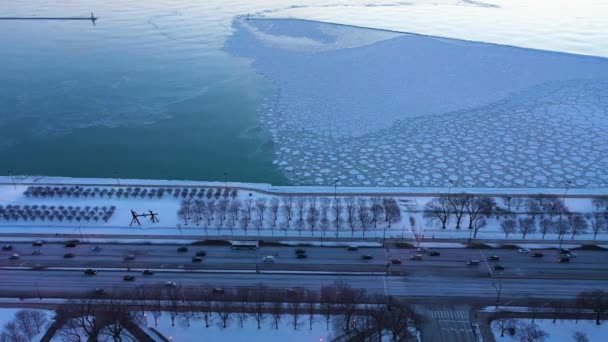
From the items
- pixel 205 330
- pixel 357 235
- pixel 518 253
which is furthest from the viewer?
pixel 357 235

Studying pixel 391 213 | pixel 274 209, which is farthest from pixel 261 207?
pixel 391 213

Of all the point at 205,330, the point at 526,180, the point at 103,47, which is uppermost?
the point at 103,47

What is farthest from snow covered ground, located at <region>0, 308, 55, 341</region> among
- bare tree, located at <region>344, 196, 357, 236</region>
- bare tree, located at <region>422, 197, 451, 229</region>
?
bare tree, located at <region>422, 197, 451, 229</region>


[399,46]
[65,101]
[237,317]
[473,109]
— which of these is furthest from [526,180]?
[65,101]

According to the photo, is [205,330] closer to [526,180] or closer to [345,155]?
[345,155]

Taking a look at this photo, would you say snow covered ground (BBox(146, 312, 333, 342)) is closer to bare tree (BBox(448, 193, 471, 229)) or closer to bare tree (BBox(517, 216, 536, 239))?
bare tree (BBox(448, 193, 471, 229))

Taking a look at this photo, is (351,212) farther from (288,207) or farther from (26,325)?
(26,325)
